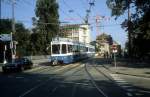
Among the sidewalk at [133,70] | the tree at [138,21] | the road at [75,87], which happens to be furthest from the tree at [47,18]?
the road at [75,87]

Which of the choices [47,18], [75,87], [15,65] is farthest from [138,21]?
[47,18]

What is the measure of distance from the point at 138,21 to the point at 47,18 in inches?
1637

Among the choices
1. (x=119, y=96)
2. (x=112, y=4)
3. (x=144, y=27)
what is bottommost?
(x=119, y=96)

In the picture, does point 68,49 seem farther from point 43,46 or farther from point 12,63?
point 43,46

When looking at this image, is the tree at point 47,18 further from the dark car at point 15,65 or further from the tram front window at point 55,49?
the dark car at point 15,65

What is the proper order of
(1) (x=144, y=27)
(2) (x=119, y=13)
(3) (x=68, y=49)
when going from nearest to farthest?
(1) (x=144, y=27) < (3) (x=68, y=49) < (2) (x=119, y=13)

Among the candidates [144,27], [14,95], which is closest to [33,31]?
[144,27]

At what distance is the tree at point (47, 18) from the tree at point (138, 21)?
3372 centimetres

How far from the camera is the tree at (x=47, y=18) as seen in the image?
300ft

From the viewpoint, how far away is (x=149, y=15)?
50.3 meters

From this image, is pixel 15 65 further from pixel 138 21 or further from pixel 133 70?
pixel 138 21

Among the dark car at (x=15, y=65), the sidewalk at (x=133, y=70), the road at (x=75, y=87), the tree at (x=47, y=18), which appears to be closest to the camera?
the road at (x=75, y=87)

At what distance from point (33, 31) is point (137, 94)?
76873 millimetres

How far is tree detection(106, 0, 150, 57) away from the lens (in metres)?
50.7
